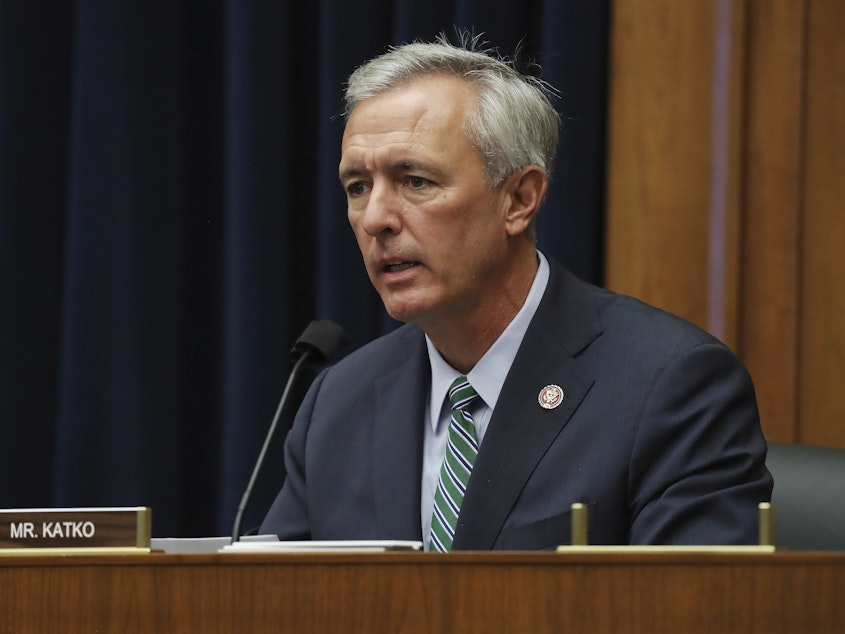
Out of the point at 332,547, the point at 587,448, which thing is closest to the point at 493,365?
the point at 587,448

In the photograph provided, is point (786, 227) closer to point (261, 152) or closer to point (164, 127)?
point (261, 152)

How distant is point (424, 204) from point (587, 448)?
513mm

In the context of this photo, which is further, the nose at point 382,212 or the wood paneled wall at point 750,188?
the wood paneled wall at point 750,188

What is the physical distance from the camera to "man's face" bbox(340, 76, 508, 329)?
6.86 ft

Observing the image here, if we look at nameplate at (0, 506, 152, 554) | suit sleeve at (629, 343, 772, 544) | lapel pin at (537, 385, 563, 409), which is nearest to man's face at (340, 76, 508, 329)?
lapel pin at (537, 385, 563, 409)

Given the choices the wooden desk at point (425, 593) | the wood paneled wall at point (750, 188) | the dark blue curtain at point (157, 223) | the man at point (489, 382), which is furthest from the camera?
the dark blue curtain at point (157, 223)

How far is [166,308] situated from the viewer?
3.01 metres

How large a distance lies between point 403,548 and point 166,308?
6.30 ft

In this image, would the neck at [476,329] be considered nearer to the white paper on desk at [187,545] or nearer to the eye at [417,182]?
the eye at [417,182]

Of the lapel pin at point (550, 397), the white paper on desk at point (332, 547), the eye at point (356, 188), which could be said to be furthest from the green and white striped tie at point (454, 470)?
the white paper on desk at point (332, 547)

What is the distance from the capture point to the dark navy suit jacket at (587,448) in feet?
5.98

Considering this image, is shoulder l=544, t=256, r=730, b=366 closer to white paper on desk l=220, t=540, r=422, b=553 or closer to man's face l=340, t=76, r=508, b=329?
man's face l=340, t=76, r=508, b=329

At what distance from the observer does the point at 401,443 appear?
212 centimetres

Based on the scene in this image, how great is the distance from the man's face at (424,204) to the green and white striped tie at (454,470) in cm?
15
